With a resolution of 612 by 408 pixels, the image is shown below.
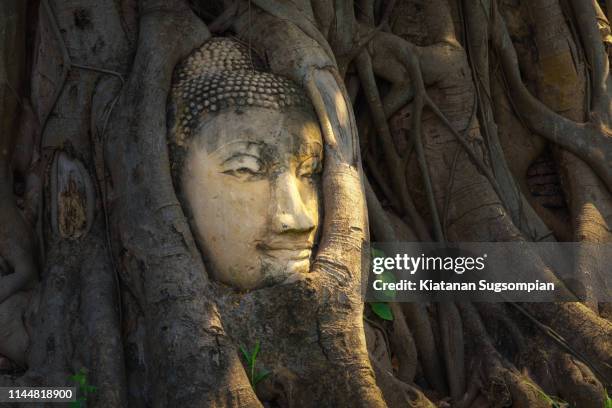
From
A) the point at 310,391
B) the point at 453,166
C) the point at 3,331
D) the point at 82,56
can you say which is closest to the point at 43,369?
the point at 3,331

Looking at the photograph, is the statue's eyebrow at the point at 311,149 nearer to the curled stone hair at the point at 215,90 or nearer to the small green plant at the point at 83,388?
the curled stone hair at the point at 215,90

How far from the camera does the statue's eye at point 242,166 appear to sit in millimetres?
4312

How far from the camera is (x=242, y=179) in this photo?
4.32 m

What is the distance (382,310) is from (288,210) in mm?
984

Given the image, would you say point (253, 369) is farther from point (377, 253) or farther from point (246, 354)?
point (377, 253)

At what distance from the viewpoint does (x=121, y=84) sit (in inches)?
181

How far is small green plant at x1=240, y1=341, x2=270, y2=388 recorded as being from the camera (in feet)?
13.7

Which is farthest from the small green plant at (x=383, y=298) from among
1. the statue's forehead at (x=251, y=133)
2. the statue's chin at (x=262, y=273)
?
the statue's forehead at (x=251, y=133)

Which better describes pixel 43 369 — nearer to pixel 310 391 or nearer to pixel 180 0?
pixel 310 391

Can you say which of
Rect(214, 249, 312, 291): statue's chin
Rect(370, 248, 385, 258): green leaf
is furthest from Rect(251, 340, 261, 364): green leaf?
Rect(370, 248, 385, 258): green leaf

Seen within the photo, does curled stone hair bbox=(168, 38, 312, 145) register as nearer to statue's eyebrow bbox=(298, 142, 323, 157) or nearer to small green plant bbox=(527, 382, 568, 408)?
statue's eyebrow bbox=(298, 142, 323, 157)

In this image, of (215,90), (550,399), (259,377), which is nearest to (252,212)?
(215,90)

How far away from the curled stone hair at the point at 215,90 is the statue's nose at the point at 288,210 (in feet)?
1.10

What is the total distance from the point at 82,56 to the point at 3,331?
1242mm
